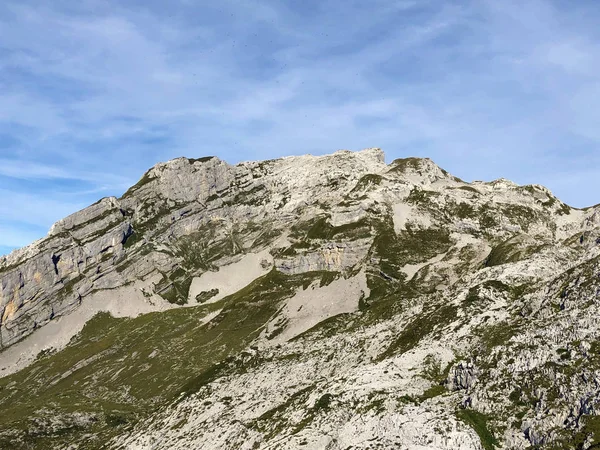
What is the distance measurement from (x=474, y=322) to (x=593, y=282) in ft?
75.0

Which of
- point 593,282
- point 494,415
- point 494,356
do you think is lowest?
point 494,415

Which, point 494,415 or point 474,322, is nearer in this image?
point 494,415

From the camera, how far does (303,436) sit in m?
86.2

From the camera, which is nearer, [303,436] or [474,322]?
[303,436]

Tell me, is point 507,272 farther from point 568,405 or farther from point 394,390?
point 568,405

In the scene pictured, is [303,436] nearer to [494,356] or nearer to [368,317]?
[494,356]

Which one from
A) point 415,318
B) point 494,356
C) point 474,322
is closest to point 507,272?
point 415,318

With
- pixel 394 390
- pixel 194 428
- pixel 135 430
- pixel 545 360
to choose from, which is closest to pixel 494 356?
pixel 545 360

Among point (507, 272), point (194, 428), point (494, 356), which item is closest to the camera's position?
point (494, 356)

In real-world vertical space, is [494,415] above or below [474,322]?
below

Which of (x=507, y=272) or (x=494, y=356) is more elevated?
(x=507, y=272)

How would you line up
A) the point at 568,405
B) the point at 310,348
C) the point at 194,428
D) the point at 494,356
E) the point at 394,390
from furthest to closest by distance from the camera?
the point at 310,348
the point at 194,428
the point at 394,390
the point at 494,356
the point at 568,405

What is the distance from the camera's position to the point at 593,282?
91625 millimetres

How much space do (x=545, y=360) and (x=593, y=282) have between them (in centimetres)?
2347
